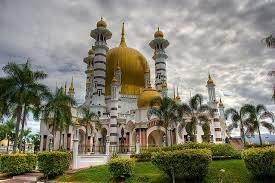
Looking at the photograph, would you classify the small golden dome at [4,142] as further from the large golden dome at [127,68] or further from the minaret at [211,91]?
the minaret at [211,91]

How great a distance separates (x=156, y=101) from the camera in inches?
1454

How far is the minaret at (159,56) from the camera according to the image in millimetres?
58312

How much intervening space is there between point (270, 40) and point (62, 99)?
71.9 feet

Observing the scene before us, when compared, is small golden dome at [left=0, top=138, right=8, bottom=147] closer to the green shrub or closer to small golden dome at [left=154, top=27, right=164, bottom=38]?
small golden dome at [left=154, top=27, right=164, bottom=38]

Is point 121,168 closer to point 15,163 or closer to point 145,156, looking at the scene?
point 145,156

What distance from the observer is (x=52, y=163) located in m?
22.3

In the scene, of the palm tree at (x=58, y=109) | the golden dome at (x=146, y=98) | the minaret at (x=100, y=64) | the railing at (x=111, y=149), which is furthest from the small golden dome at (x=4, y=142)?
the palm tree at (x=58, y=109)

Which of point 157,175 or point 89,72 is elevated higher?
point 89,72

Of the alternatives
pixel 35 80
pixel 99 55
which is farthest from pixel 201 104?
pixel 99 55

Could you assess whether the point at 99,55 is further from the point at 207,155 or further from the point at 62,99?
the point at 207,155

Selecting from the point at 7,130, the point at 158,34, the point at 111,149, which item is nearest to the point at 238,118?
the point at 111,149

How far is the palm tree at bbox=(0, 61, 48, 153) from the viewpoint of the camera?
2706 centimetres

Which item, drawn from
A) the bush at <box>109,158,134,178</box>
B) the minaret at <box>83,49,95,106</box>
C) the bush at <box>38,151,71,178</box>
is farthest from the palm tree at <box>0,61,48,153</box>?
the minaret at <box>83,49,95,106</box>

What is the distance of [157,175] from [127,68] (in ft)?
132
